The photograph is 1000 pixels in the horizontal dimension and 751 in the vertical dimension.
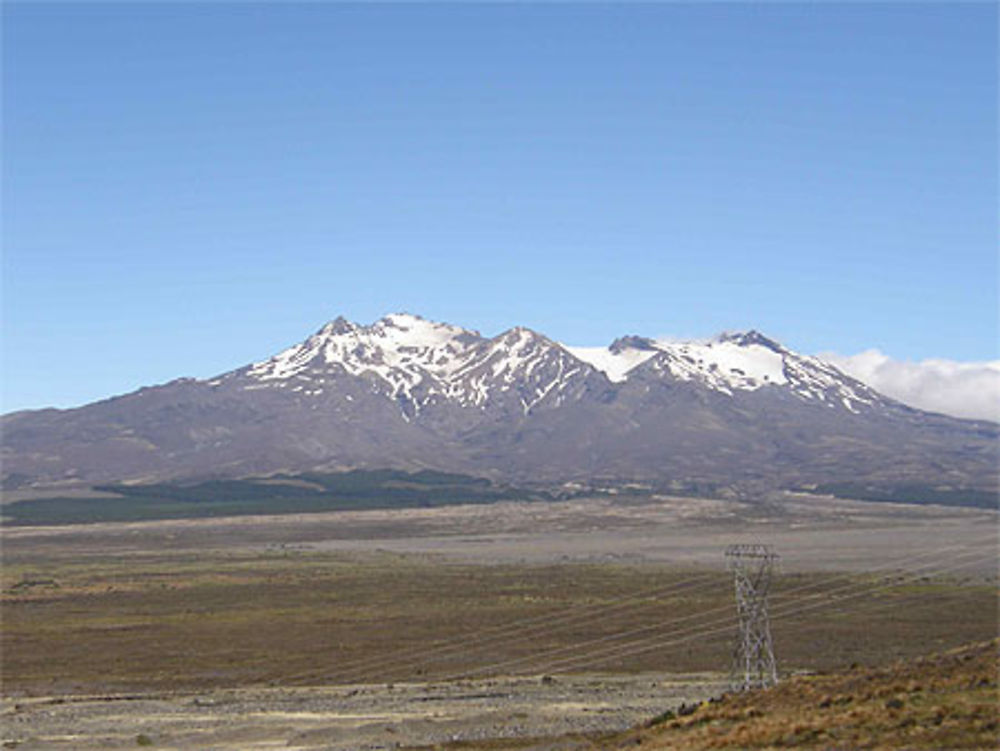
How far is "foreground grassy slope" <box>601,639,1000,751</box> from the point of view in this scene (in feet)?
102

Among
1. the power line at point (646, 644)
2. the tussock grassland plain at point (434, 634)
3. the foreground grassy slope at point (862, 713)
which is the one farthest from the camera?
the power line at point (646, 644)

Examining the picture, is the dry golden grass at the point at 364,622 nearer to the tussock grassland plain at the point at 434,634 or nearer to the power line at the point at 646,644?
the tussock grassland plain at the point at 434,634

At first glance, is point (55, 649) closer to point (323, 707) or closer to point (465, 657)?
point (465, 657)

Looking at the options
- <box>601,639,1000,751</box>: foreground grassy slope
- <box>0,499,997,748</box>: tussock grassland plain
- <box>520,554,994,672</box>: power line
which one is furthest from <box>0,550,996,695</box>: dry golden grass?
<box>601,639,1000,751</box>: foreground grassy slope

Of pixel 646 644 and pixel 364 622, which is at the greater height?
pixel 364 622

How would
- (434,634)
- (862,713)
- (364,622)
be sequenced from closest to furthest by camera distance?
(862,713), (434,634), (364,622)

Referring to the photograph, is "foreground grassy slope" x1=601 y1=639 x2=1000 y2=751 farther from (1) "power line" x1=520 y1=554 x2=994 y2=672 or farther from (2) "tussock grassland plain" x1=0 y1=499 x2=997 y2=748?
(1) "power line" x1=520 y1=554 x2=994 y2=672

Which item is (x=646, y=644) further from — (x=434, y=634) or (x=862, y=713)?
(x=862, y=713)

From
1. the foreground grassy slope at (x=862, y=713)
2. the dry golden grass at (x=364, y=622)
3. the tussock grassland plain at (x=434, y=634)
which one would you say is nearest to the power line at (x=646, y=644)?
the tussock grassland plain at (x=434, y=634)

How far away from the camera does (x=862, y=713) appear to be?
112ft

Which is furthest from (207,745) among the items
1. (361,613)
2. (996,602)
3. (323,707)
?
(996,602)

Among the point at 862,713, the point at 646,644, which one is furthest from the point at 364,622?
the point at 862,713

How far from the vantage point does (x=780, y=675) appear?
66125 mm

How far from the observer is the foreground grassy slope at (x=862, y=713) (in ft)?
102
